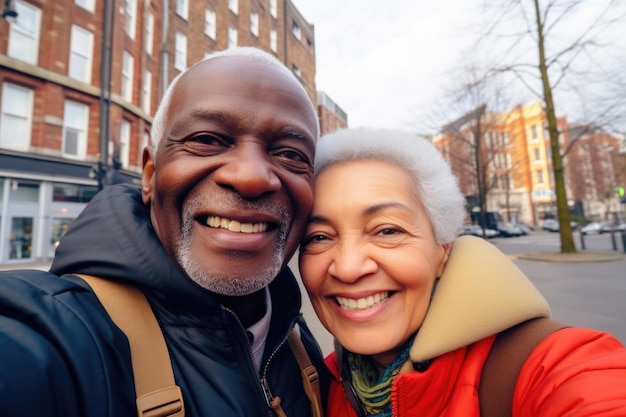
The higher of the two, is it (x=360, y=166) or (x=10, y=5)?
(x=10, y=5)

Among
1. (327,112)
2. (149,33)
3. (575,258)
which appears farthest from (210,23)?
(575,258)

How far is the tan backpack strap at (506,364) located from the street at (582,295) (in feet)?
8.81

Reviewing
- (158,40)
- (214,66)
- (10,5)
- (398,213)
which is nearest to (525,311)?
(398,213)

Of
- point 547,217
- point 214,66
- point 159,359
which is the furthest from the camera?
point 547,217

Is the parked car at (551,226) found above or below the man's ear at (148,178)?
below

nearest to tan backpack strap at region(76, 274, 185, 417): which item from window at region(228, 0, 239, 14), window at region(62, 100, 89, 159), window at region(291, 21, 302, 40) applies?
window at region(62, 100, 89, 159)

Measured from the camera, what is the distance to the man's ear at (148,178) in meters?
1.39

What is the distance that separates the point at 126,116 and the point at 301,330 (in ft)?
47.3

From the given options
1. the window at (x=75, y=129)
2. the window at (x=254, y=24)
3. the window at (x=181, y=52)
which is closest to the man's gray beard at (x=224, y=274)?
the window at (x=75, y=129)

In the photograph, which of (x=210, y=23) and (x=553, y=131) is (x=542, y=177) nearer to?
(x=553, y=131)

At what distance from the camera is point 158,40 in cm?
1555

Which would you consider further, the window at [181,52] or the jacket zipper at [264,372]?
the window at [181,52]

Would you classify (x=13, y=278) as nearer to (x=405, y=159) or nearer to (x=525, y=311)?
(x=405, y=159)

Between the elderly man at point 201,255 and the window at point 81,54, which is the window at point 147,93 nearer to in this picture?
the window at point 81,54
